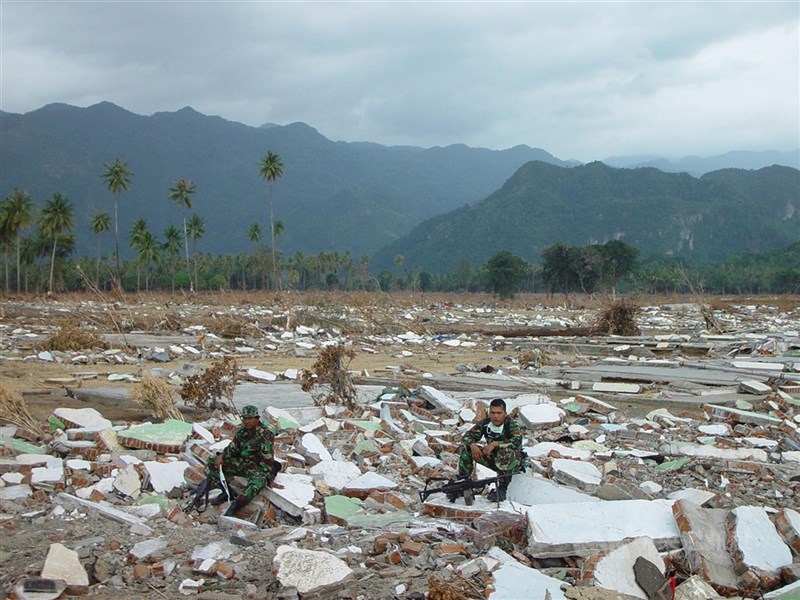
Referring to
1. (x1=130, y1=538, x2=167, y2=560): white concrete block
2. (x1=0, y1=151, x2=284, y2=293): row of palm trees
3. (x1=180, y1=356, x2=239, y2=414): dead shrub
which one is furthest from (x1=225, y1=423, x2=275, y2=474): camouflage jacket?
(x1=0, y1=151, x2=284, y2=293): row of palm trees

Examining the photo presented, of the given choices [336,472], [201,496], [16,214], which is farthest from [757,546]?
[16,214]

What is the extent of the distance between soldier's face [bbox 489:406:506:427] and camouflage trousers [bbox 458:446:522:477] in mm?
231

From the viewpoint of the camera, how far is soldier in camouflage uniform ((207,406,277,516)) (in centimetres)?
546

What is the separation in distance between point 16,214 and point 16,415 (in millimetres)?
48593

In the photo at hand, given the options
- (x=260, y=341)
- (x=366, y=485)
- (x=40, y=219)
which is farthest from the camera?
(x=40, y=219)

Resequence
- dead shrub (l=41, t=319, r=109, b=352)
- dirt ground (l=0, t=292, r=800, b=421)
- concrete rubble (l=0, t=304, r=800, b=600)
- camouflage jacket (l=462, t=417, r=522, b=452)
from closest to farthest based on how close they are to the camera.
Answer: concrete rubble (l=0, t=304, r=800, b=600) < camouflage jacket (l=462, t=417, r=522, b=452) < dirt ground (l=0, t=292, r=800, b=421) < dead shrub (l=41, t=319, r=109, b=352)

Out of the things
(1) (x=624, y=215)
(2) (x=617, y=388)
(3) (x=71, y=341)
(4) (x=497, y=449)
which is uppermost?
(1) (x=624, y=215)

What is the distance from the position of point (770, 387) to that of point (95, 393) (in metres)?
10.3

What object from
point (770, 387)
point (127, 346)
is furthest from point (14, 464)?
point (770, 387)

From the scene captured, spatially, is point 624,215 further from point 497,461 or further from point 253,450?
point 253,450

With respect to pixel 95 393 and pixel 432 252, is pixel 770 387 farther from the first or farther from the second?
pixel 432 252

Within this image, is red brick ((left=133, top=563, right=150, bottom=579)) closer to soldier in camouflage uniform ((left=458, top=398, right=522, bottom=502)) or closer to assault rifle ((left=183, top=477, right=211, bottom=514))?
assault rifle ((left=183, top=477, right=211, bottom=514))

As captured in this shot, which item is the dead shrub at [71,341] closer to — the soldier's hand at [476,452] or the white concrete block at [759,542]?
the soldier's hand at [476,452]

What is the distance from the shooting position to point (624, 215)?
129000 millimetres
